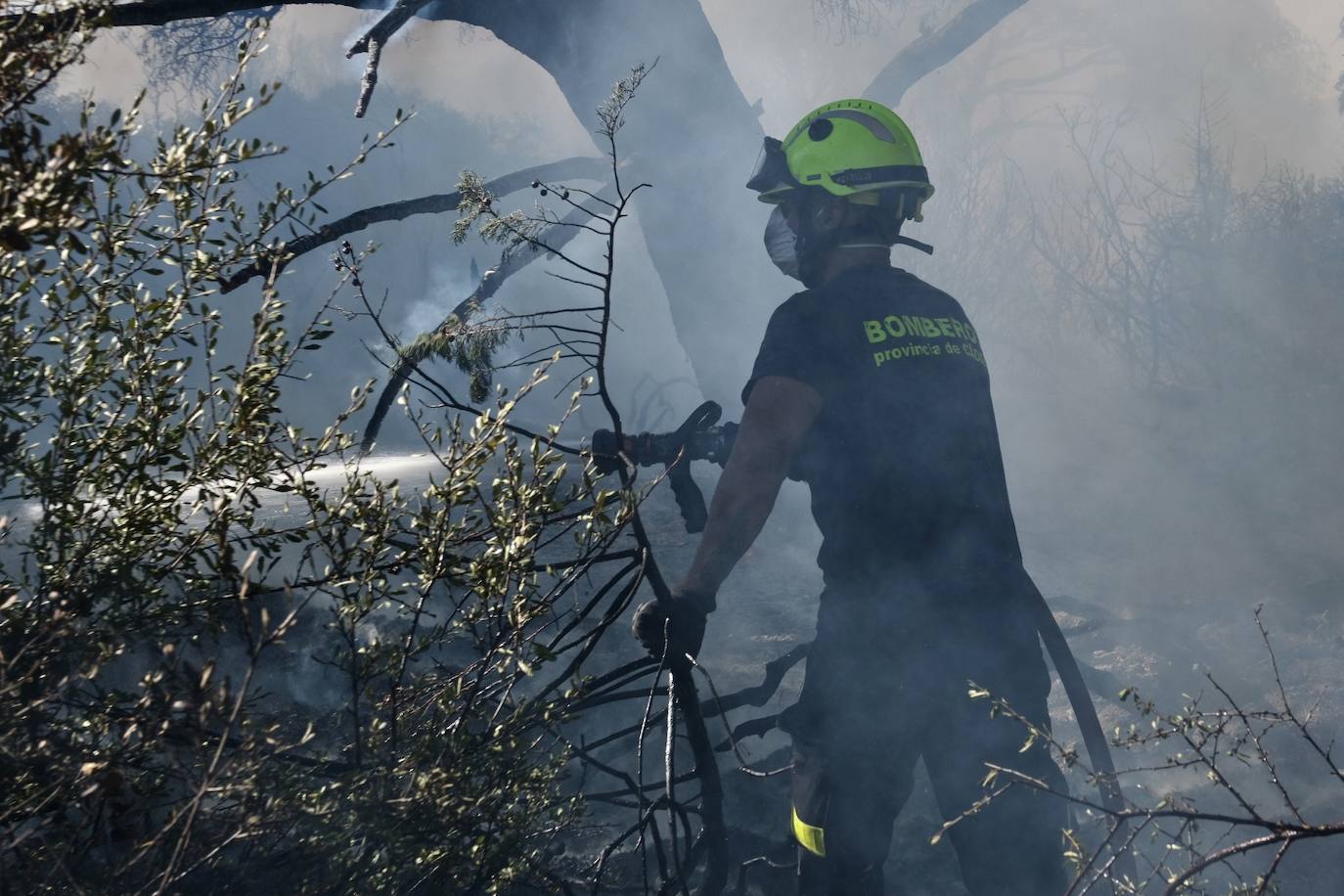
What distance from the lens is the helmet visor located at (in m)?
3.04

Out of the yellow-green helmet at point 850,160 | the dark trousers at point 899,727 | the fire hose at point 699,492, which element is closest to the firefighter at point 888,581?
the dark trousers at point 899,727

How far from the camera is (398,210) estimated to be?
11.5 ft

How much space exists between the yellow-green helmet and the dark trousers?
1.35 metres

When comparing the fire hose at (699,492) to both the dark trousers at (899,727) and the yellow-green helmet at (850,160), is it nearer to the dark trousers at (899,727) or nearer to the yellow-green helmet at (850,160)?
the dark trousers at (899,727)

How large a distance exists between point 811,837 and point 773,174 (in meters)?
2.14

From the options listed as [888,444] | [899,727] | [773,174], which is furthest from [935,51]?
[899,727]

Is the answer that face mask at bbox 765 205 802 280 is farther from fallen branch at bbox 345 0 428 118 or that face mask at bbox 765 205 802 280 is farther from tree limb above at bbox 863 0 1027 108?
tree limb above at bbox 863 0 1027 108

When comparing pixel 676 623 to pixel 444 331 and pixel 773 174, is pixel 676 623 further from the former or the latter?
pixel 773 174

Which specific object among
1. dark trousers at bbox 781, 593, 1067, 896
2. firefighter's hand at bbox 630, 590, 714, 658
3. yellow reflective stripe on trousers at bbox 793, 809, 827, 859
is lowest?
yellow reflective stripe on trousers at bbox 793, 809, 827, 859

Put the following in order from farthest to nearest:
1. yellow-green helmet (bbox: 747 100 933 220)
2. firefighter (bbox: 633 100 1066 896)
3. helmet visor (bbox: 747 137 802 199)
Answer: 1. helmet visor (bbox: 747 137 802 199)
2. yellow-green helmet (bbox: 747 100 933 220)
3. firefighter (bbox: 633 100 1066 896)

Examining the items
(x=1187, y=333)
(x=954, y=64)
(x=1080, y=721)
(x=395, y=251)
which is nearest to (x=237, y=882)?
(x=1080, y=721)

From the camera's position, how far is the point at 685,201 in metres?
5.07

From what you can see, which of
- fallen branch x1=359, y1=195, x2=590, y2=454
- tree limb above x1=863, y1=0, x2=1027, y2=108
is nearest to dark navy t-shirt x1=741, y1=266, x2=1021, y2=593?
fallen branch x1=359, y1=195, x2=590, y2=454

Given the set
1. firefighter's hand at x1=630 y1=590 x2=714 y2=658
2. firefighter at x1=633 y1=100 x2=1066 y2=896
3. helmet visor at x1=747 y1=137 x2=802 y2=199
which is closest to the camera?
firefighter's hand at x1=630 y1=590 x2=714 y2=658
